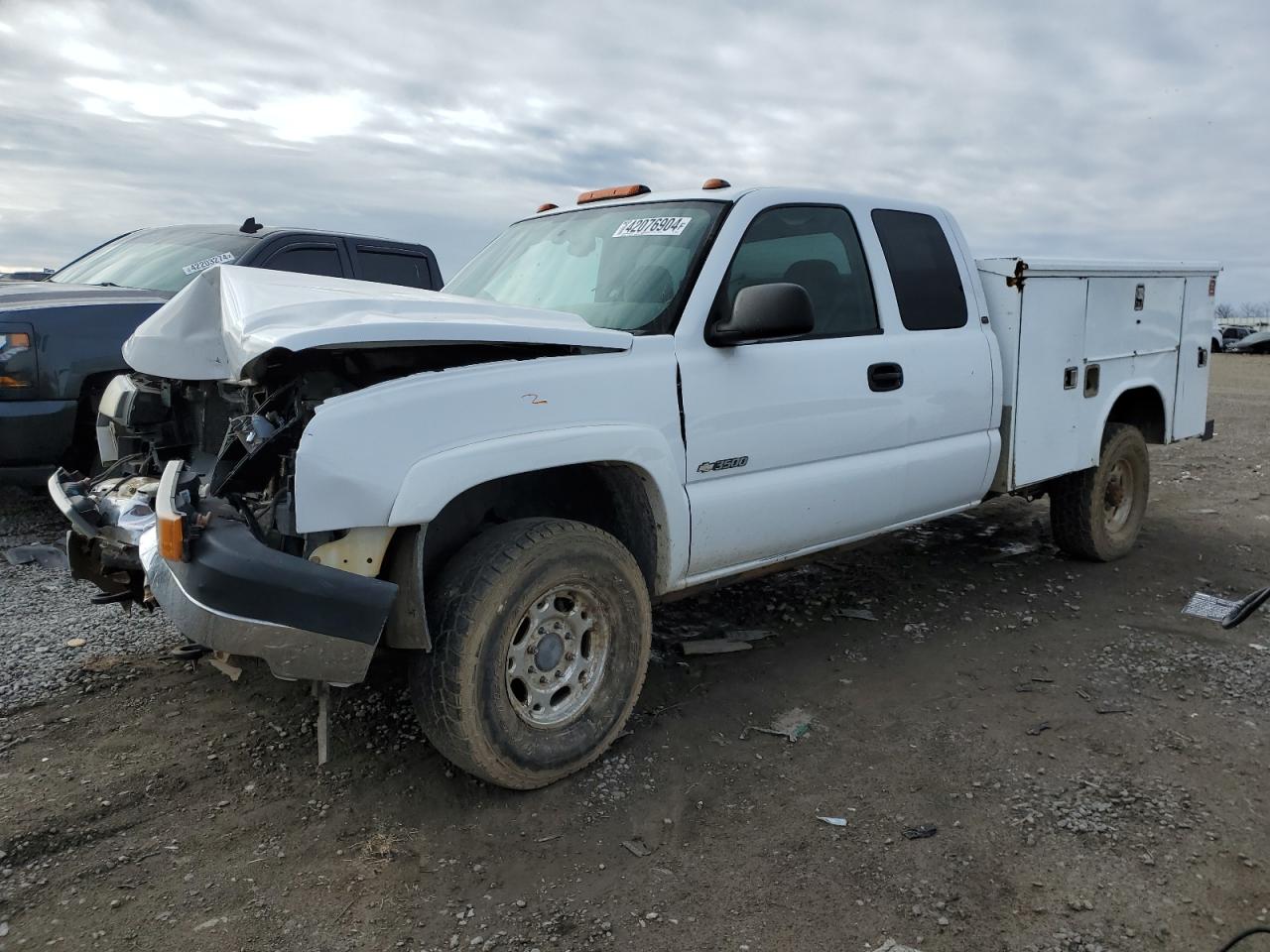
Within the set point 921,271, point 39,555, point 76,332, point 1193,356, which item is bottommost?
point 39,555

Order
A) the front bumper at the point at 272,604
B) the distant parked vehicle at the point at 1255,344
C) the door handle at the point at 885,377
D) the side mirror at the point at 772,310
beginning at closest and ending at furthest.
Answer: the front bumper at the point at 272,604 → the side mirror at the point at 772,310 → the door handle at the point at 885,377 → the distant parked vehicle at the point at 1255,344

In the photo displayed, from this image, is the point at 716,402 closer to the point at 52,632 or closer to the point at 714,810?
the point at 714,810

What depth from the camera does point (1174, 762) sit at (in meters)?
3.47

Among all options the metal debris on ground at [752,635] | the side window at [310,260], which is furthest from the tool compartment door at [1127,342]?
the side window at [310,260]

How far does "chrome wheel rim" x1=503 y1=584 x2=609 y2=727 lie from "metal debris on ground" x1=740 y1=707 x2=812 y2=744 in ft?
2.37

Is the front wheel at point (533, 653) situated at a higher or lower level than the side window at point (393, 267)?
lower

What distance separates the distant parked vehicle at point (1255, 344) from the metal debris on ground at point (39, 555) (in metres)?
31.2

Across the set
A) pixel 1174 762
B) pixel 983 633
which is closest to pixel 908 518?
pixel 983 633

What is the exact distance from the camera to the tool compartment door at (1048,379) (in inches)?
193

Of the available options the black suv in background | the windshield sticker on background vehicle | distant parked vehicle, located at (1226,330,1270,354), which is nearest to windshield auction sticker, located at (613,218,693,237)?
the black suv in background

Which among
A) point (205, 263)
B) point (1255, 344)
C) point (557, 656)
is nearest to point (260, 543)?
point (557, 656)

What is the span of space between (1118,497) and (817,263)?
10.2 feet

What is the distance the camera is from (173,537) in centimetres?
261

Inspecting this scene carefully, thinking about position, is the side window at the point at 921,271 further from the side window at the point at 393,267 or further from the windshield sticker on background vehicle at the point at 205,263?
the windshield sticker on background vehicle at the point at 205,263
